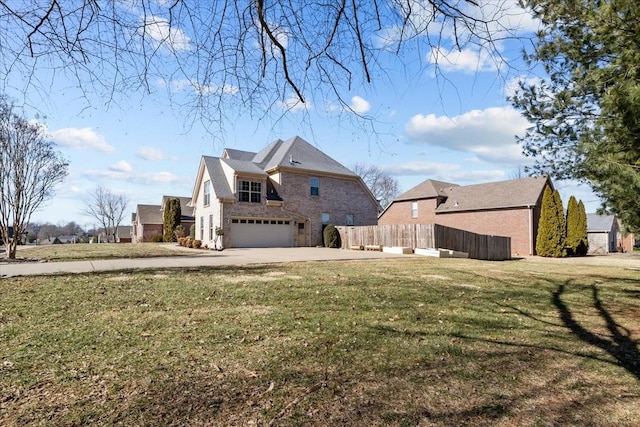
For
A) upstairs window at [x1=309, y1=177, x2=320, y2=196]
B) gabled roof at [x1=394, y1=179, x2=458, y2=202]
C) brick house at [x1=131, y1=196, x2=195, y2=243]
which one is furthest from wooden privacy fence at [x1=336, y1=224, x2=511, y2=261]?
brick house at [x1=131, y1=196, x2=195, y2=243]

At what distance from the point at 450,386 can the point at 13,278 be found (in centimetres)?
1066

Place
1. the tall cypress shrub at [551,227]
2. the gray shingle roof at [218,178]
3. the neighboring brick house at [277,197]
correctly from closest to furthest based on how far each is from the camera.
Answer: the tall cypress shrub at [551,227] → the gray shingle roof at [218,178] → the neighboring brick house at [277,197]

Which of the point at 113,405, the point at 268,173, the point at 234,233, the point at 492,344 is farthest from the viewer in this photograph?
the point at 268,173

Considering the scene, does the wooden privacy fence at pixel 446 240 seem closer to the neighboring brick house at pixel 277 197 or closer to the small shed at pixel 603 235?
the neighboring brick house at pixel 277 197

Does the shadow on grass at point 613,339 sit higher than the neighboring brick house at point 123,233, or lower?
lower

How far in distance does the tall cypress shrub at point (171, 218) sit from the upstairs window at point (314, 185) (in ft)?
52.3

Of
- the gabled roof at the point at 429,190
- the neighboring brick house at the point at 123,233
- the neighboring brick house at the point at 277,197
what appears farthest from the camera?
the neighboring brick house at the point at 123,233

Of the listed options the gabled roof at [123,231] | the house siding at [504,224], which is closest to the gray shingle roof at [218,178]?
the house siding at [504,224]

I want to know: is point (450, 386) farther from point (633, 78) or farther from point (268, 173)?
point (268, 173)

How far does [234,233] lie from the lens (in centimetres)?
2614

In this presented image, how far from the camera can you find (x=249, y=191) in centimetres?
2688

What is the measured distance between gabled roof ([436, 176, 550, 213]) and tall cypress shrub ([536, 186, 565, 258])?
93cm

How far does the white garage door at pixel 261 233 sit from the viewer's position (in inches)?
1035

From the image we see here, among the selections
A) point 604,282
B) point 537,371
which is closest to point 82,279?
point 537,371
